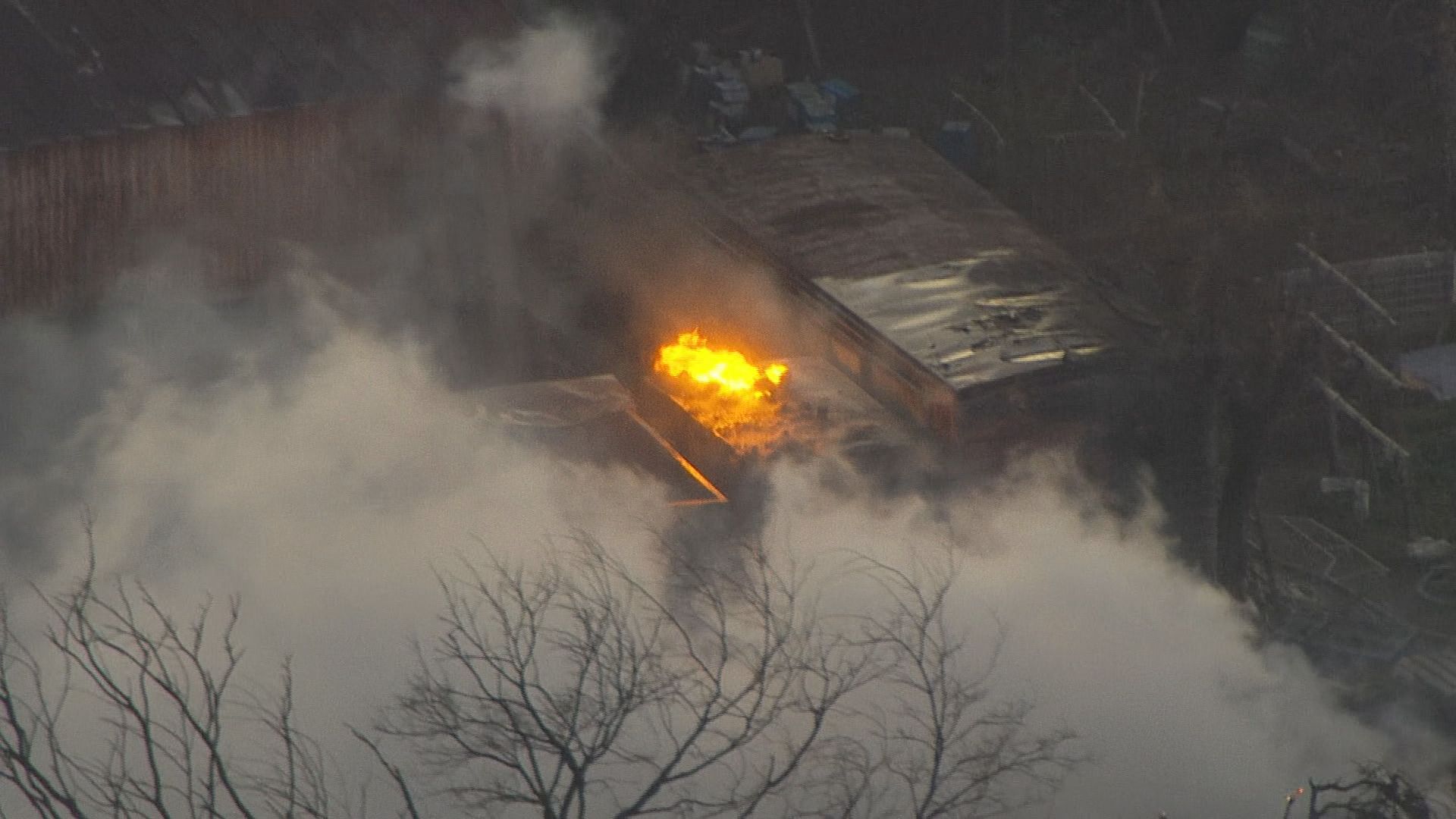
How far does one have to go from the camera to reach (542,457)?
16891 millimetres

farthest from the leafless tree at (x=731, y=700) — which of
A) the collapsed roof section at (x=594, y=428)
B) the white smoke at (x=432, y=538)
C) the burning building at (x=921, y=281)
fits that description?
the burning building at (x=921, y=281)

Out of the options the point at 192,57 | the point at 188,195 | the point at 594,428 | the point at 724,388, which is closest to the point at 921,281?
the point at 724,388

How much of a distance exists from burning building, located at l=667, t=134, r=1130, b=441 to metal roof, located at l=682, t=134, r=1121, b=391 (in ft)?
0.06

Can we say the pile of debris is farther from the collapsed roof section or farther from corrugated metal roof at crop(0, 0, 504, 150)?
the collapsed roof section

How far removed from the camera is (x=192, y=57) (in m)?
20.1

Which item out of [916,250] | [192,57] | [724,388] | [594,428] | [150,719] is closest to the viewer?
[150,719]

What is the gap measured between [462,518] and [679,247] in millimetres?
7152

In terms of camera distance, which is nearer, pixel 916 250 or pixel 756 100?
pixel 916 250

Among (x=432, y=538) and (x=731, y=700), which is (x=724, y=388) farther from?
(x=731, y=700)

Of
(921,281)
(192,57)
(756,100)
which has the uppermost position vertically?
(756,100)

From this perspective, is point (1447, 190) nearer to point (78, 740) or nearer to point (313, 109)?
point (313, 109)

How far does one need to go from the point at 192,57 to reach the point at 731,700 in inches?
401

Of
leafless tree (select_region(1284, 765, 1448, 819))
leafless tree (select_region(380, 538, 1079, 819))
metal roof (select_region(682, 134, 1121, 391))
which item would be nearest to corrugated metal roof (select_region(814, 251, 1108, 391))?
metal roof (select_region(682, 134, 1121, 391))

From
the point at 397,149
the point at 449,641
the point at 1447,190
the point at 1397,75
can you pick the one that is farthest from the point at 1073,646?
the point at 1397,75
